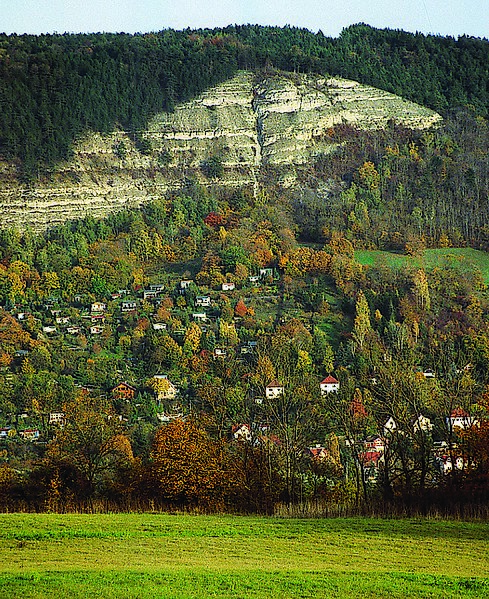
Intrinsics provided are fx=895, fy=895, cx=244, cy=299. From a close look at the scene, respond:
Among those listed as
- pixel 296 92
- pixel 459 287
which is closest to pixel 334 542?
pixel 459 287

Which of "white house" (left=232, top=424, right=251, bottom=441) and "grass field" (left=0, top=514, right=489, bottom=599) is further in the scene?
"white house" (left=232, top=424, right=251, bottom=441)

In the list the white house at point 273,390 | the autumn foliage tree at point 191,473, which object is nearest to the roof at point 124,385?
the white house at point 273,390

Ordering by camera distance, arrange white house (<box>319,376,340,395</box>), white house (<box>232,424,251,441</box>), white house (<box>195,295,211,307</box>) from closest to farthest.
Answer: white house (<box>232,424,251,441</box>) < white house (<box>319,376,340,395</box>) < white house (<box>195,295,211,307</box>)

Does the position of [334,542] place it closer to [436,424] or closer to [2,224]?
[436,424]

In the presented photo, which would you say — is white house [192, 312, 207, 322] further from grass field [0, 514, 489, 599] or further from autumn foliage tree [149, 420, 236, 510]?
grass field [0, 514, 489, 599]

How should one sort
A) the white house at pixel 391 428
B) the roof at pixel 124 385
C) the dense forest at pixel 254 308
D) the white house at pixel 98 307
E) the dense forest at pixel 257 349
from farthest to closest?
the white house at pixel 98 307
the roof at pixel 124 385
the white house at pixel 391 428
the dense forest at pixel 254 308
the dense forest at pixel 257 349

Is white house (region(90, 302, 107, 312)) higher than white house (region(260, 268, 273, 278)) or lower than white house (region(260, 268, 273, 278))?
lower

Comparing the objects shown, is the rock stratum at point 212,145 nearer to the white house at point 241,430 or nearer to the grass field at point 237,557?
the white house at point 241,430

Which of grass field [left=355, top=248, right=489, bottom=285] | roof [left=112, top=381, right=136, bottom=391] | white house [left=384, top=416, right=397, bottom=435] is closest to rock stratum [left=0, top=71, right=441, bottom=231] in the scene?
grass field [left=355, top=248, right=489, bottom=285]
